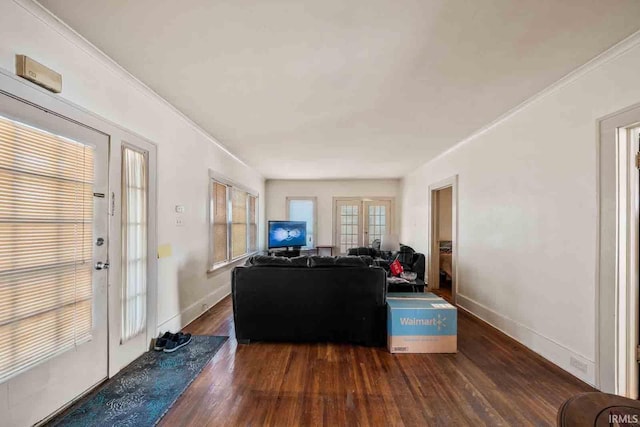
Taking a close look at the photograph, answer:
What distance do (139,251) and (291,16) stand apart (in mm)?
2338

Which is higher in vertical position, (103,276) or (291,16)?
(291,16)

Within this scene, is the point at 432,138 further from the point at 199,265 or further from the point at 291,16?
the point at 199,265

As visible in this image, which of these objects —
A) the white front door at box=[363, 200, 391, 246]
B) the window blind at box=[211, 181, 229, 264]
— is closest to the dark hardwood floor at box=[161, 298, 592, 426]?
the window blind at box=[211, 181, 229, 264]

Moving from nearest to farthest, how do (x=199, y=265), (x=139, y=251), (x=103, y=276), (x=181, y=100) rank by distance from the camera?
(x=103, y=276) < (x=139, y=251) < (x=181, y=100) < (x=199, y=265)

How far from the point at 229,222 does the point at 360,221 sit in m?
3.91

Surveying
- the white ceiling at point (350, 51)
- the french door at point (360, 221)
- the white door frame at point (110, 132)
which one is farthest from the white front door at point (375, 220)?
the white door frame at point (110, 132)

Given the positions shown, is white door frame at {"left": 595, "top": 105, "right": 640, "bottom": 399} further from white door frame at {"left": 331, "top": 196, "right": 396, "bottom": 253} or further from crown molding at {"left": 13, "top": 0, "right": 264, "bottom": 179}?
white door frame at {"left": 331, "top": 196, "right": 396, "bottom": 253}

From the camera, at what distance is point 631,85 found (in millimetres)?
1823

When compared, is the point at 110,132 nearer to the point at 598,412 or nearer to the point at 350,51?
the point at 350,51

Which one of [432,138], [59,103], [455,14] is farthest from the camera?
[432,138]

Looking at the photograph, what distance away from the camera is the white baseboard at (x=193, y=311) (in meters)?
2.95

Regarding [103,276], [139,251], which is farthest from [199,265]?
[103,276]

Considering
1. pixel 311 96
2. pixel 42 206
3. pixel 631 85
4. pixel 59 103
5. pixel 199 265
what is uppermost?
pixel 311 96

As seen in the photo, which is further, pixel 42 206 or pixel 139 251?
pixel 139 251
